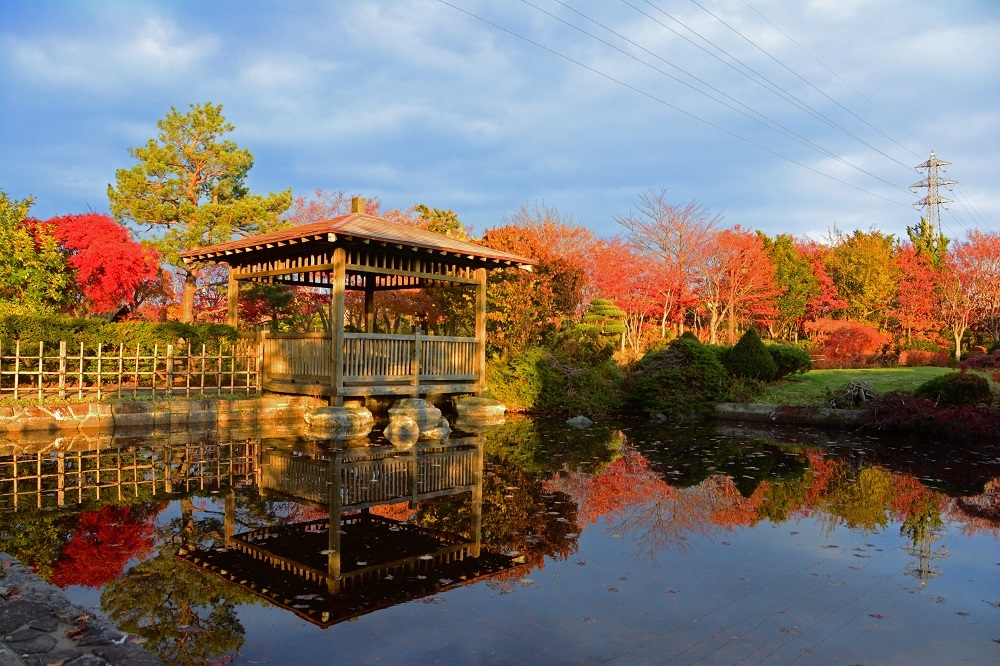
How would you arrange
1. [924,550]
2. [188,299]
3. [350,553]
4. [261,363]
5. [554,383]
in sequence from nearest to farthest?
1. [350,553]
2. [924,550]
3. [261,363]
4. [554,383]
5. [188,299]

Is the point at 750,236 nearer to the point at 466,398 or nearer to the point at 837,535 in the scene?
the point at 466,398

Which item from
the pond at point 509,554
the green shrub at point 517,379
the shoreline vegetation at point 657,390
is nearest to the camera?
the pond at point 509,554

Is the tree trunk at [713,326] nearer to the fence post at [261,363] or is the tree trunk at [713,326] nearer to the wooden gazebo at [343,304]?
the wooden gazebo at [343,304]

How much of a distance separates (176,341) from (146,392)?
1.36 meters

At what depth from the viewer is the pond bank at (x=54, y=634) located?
3414 millimetres

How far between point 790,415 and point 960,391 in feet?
11.8

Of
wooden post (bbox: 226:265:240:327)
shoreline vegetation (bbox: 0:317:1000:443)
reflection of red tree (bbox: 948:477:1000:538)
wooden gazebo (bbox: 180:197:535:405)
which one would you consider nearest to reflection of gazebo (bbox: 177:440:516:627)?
reflection of red tree (bbox: 948:477:1000:538)

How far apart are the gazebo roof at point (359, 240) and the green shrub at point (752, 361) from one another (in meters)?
A: 6.76

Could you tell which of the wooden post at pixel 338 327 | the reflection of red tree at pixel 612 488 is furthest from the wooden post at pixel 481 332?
the reflection of red tree at pixel 612 488

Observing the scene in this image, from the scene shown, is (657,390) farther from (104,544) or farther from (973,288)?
(973,288)

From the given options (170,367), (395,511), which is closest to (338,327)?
(170,367)

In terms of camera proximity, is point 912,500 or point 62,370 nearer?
point 912,500

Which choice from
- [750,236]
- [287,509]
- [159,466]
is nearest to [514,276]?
[159,466]

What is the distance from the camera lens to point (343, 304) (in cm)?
1318
